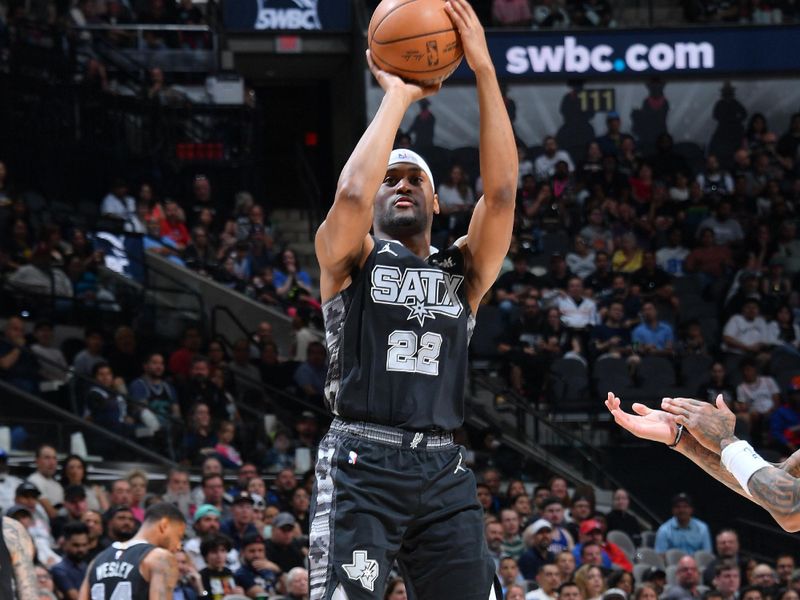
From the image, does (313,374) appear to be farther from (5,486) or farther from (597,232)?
(597,232)

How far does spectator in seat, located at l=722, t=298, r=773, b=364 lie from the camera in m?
17.2

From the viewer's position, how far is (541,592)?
457 inches

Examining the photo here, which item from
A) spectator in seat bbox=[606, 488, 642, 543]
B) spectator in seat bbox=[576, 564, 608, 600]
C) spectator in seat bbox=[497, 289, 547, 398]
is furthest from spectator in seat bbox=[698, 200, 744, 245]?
spectator in seat bbox=[576, 564, 608, 600]

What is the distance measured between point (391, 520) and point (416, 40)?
1.67m

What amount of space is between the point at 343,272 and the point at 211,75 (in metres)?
16.2

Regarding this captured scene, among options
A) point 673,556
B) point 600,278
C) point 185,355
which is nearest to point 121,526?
point 185,355

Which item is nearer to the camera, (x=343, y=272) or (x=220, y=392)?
(x=343, y=272)

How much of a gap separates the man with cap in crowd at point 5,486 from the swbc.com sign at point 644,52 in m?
10.7

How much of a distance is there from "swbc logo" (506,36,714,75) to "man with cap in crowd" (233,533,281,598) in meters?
10.6

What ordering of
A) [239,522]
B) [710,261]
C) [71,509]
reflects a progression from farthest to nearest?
1. [710,261]
2. [239,522]
3. [71,509]

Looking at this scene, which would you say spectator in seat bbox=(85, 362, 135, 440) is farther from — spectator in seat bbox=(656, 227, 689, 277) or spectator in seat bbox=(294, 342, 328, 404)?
spectator in seat bbox=(656, 227, 689, 277)

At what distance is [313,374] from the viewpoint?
15.7 m

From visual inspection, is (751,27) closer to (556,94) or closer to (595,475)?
(556,94)

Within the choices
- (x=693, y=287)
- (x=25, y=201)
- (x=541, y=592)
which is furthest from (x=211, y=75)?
(x=541, y=592)
